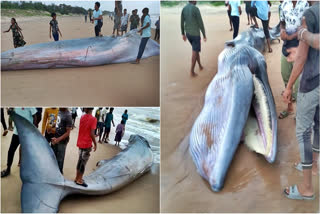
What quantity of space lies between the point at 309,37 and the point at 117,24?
1605 millimetres

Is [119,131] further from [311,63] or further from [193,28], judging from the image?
[311,63]

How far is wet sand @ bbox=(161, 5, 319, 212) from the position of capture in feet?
9.64

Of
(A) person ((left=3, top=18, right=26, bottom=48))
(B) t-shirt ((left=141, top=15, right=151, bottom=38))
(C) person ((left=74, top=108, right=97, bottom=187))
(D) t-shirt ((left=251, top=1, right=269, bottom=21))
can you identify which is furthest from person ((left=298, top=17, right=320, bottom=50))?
(A) person ((left=3, top=18, right=26, bottom=48))

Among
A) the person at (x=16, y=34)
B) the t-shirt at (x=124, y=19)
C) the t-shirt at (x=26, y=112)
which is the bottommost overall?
the t-shirt at (x=26, y=112)

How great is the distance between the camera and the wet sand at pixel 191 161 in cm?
294

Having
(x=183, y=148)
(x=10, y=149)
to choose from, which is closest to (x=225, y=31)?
(x=183, y=148)

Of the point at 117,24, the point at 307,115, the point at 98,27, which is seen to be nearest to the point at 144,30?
the point at 117,24

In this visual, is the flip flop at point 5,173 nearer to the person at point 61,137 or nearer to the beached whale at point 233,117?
the person at point 61,137

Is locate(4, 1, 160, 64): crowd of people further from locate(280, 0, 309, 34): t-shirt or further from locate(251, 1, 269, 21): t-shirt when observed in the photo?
locate(280, 0, 309, 34): t-shirt

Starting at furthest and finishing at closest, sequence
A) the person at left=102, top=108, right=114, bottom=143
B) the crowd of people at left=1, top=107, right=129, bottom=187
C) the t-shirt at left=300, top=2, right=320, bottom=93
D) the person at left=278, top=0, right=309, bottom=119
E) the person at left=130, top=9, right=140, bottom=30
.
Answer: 1. the person at left=130, top=9, right=140, bottom=30
2. the person at left=102, top=108, right=114, bottom=143
3. the crowd of people at left=1, top=107, right=129, bottom=187
4. the person at left=278, top=0, right=309, bottom=119
5. the t-shirt at left=300, top=2, right=320, bottom=93

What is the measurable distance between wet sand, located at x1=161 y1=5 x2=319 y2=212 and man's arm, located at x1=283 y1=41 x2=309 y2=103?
88 mm

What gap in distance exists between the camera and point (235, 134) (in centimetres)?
296

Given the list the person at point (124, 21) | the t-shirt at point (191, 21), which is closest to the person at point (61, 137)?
the person at point (124, 21)

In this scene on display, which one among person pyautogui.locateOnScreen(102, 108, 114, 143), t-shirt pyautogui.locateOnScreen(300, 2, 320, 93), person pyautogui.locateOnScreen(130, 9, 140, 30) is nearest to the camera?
t-shirt pyautogui.locateOnScreen(300, 2, 320, 93)
